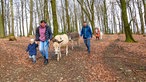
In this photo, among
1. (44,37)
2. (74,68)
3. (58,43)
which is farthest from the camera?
(58,43)

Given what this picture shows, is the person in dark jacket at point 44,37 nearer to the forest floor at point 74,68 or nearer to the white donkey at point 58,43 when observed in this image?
the white donkey at point 58,43

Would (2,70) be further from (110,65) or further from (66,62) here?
(110,65)

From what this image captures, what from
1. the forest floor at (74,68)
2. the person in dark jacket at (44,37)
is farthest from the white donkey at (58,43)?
the forest floor at (74,68)

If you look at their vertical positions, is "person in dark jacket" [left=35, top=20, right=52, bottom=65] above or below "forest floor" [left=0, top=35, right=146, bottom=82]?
above

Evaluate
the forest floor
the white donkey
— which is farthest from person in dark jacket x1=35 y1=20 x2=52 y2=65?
the forest floor

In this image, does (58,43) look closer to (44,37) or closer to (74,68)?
(44,37)

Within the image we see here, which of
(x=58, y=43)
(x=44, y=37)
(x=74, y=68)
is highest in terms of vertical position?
(x=44, y=37)

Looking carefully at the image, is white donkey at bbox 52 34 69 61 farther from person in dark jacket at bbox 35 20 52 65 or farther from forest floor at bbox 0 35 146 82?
forest floor at bbox 0 35 146 82

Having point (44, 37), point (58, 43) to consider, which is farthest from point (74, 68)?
point (44, 37)

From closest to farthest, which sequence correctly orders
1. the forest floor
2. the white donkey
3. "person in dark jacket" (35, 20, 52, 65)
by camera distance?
the forest floor < "person in dark jacket" (35, 20, 52, 65) < the white donkey

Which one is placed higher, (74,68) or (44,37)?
(44,37)

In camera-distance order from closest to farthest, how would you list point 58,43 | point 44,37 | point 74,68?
point 74,68, point 44,37, point 58,43

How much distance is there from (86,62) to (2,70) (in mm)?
4172

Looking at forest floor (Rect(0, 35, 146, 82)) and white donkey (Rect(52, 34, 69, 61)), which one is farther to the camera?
white donkey (Rect(52, 34, 69, 61))
